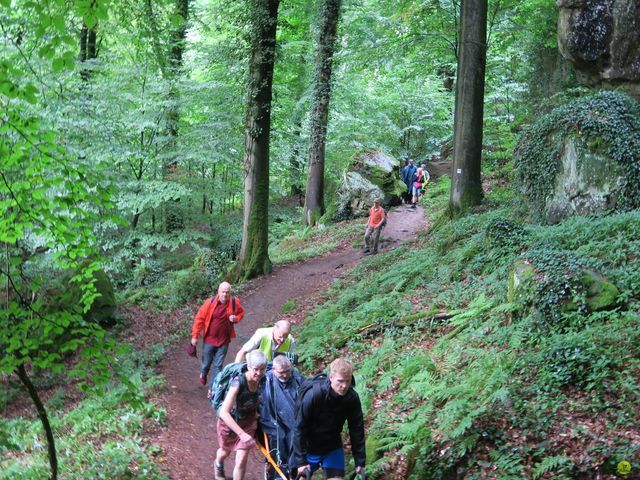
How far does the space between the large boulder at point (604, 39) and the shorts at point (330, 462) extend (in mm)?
10786

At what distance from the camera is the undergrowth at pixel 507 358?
509 cm

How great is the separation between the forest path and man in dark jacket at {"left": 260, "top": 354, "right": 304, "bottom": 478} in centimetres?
137

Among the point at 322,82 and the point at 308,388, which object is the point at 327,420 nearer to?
the point at 308,388

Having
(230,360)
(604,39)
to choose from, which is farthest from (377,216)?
(604,39)

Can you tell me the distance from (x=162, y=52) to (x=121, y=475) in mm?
13536

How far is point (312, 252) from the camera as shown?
17969 mm

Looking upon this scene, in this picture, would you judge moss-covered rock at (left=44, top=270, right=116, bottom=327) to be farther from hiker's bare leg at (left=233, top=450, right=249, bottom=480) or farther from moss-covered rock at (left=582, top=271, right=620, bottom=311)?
moss-covered rock at (left=582, top=271, right=620, bottom=311)

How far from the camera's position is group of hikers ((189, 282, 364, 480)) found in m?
4.67

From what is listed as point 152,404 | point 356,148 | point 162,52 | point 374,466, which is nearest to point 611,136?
point 374,466

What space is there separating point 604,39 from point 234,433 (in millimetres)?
11578

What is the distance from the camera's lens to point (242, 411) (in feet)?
18.4

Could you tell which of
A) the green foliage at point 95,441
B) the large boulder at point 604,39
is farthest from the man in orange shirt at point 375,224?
the green foliage at point 95,441

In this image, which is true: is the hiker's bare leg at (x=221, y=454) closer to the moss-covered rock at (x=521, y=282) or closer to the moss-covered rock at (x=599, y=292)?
the moss-covered rock at (x=521, y=282)

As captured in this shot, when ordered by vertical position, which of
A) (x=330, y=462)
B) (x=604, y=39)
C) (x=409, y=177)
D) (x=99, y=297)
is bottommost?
(x=99, y=297)
